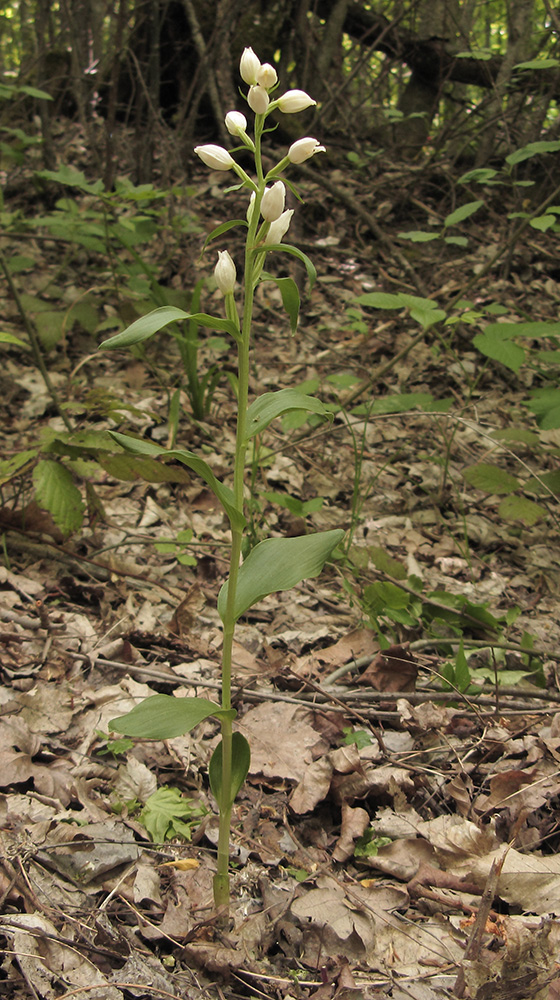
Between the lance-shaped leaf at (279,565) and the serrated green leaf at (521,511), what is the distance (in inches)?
63.0

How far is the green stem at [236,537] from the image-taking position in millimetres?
1154

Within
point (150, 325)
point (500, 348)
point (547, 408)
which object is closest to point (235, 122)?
point (150, 325)

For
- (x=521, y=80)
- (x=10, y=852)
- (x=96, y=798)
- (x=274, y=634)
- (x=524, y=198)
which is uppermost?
(x=521, y=80)

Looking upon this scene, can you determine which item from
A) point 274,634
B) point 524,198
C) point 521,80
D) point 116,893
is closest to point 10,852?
point 116,893

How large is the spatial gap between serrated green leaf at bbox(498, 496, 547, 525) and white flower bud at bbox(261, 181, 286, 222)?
5.96 ft

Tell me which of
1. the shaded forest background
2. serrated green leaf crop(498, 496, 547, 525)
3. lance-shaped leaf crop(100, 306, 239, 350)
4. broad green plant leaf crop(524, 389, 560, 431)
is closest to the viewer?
lance-shaped leaf crop(100, 306, 239, 350)

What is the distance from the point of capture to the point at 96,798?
5.02 ft

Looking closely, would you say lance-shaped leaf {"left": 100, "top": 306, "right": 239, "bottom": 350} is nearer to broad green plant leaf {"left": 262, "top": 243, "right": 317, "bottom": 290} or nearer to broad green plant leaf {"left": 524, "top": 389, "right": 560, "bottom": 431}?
broad green plant leaf {"left": 262, "top": 243, "right": 317, "bottom": 290}

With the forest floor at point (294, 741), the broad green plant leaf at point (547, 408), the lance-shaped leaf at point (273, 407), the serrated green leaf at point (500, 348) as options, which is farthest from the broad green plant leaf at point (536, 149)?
the lance-shaped leaf at point (273, 407)

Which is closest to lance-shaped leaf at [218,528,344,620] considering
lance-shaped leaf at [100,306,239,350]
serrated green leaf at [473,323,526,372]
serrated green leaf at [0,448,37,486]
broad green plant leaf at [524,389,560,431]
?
lance-shaped leaf at [100,306,239,350]

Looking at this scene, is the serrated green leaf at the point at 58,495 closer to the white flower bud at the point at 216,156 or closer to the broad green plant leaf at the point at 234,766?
the broad green plant leaf at the point at 234,766

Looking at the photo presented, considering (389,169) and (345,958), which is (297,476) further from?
(389,169)

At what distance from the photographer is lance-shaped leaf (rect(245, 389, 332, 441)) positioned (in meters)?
1.15

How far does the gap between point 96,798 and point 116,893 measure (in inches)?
9.9
